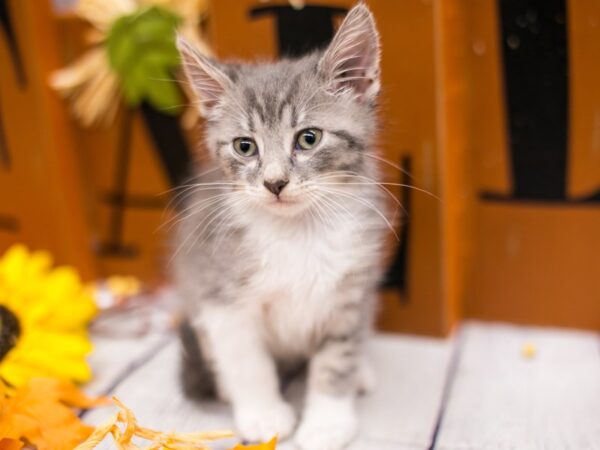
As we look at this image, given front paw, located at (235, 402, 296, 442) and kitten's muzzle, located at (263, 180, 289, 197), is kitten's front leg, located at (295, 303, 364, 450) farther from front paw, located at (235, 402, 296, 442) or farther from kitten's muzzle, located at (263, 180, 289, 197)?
kitten's muzzle, located at (263, 180, 289, 197)

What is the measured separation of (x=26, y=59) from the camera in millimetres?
1478

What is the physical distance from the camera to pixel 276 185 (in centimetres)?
96

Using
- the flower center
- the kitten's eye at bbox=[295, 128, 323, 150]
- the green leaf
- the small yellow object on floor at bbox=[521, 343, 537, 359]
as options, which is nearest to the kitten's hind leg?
the flower center

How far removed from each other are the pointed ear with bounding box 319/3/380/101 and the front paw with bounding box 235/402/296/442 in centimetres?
55

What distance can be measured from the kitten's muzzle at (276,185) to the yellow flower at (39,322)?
0.49 m

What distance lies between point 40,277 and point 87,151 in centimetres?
46

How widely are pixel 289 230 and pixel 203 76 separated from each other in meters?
0.30

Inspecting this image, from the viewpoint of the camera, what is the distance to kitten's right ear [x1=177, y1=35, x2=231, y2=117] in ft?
3.37

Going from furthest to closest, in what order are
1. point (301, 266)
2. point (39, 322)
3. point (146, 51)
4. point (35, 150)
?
Result: point (35, 150)
point (146, 51)
point (39, 322)
point (301, 266)

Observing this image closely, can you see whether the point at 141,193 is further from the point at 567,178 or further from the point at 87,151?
the point at 567,178

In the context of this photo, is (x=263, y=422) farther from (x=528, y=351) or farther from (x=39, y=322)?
(x=528, y=351)

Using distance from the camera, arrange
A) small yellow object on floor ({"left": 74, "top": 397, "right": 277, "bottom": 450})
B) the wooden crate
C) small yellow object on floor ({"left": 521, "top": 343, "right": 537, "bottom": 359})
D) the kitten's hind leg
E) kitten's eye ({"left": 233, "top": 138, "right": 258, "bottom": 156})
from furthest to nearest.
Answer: the wooden crate, small yellow object on floor ({"left": 521, "top": 343, "right": 537, "bottom": 359}), the kitten's hind leg, kitten's eye ({"left": 233, "top": 138, "right": 258, "bottom": 156}), small yellow object on floor ({"left": 74, "top": 397, "right": 277, "bottom": 450})

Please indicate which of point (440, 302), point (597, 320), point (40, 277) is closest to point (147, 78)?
point (40, 277)

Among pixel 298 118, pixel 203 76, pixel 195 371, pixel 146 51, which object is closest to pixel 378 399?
pixel 195 371
